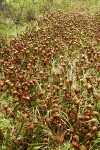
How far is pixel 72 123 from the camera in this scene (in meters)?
3.44

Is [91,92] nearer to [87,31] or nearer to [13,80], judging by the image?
[13,80]

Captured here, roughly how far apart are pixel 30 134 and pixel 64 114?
0.61 metres

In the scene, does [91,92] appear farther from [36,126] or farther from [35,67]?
[35,67]

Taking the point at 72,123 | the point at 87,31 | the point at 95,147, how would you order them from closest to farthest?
1. the point at 95,147
2. the point at 72,123
3. the point at 87,31

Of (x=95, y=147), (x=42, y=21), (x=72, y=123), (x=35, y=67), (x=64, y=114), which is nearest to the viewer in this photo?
(x=95, y=147)

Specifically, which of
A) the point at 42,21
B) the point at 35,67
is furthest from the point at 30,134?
the point at 42,21

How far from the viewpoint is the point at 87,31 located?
7.57 meters

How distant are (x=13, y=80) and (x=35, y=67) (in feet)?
2.25

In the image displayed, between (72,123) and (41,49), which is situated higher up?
(41,49)

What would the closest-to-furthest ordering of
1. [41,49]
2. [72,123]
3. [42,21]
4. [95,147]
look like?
[95,147], [72,123], [41,49], [42,21]

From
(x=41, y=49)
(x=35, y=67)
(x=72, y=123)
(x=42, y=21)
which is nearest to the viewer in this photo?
(x=72, y=123)

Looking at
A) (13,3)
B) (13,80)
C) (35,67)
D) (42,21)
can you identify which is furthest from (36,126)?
(13,3)

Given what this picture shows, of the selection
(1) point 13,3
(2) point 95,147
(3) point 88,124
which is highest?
(1) point 13,3

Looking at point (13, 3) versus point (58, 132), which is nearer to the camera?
point (58, 132)
